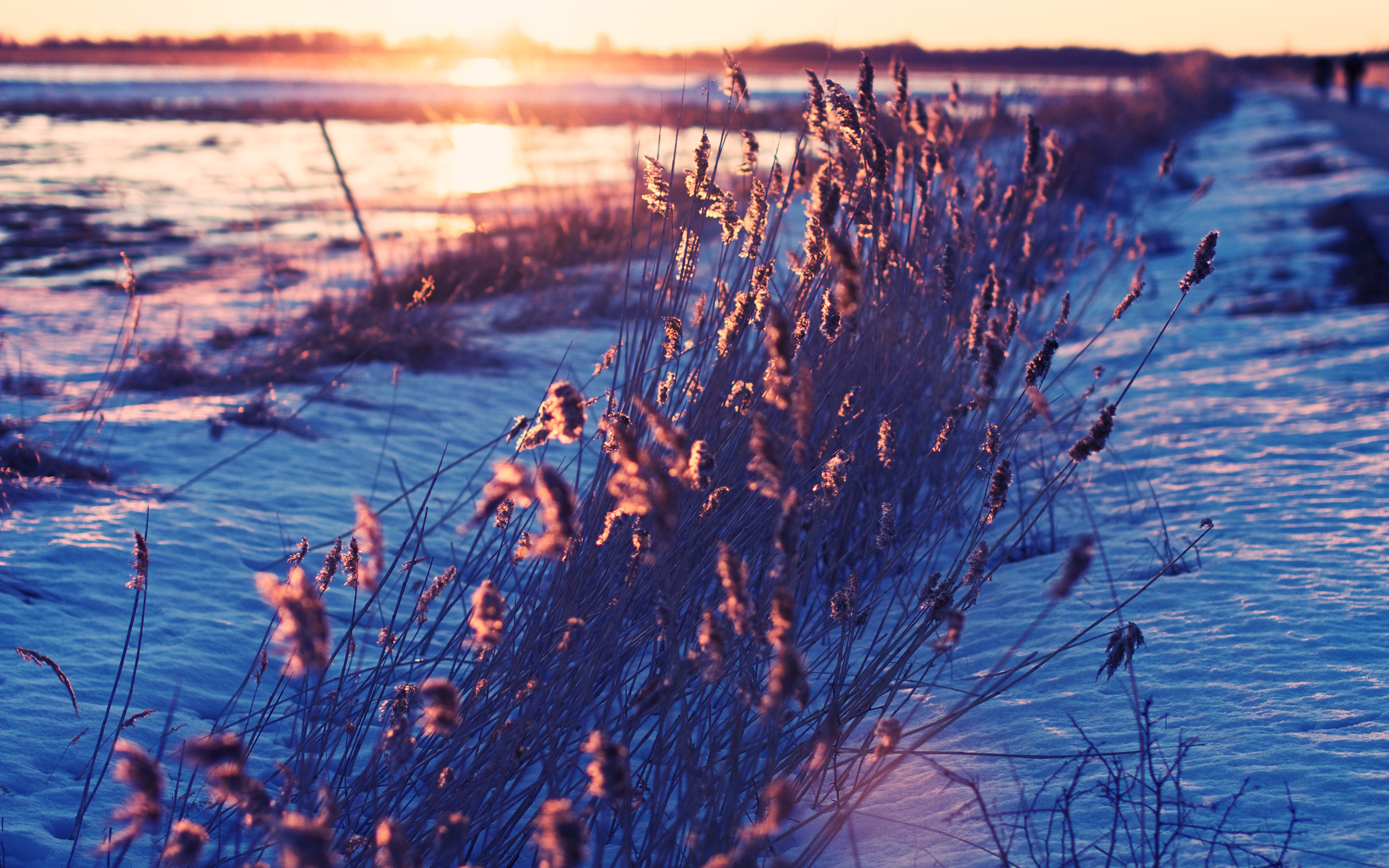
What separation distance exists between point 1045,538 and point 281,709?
2309 mm

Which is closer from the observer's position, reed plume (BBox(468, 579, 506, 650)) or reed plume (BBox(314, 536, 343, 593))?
reed plume (BBox(468, 579, 506, 650))

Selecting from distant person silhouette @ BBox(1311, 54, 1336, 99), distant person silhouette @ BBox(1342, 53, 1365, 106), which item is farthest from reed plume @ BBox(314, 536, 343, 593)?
distant person silhouette @ BBox(1311, 54, 1336, 99)

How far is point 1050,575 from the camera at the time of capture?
8.99 feet

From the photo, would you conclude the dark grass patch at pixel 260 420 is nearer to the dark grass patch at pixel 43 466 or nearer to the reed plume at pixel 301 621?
the dark grass patch at pixel 43 466

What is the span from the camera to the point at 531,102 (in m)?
32.9

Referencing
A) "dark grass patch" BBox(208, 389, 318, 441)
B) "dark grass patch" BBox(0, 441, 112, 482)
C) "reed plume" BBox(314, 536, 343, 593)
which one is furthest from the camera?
"dark grass patch" BBox(208, 389, 318, 441)

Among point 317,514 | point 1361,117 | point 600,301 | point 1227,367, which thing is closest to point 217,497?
point 317,514

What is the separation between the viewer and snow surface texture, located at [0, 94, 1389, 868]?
172 cm

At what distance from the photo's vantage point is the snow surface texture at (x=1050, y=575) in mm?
1724

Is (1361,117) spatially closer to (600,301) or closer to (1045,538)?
(600,301)

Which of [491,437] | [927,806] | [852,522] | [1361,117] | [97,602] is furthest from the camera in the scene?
[1361,117]

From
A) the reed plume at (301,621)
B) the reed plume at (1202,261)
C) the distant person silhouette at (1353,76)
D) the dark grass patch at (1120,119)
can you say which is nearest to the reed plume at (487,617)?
the reed plume at (301,621)

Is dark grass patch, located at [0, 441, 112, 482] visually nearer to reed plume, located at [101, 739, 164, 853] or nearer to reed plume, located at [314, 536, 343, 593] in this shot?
reed plume, located at [314, 536, 343, 593]

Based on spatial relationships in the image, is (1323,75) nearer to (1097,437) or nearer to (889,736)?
(1097,437)
